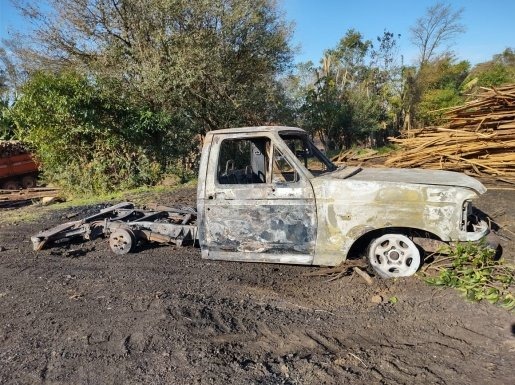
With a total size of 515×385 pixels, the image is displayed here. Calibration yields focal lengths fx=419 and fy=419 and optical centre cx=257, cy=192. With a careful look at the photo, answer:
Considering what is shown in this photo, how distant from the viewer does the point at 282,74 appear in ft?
57.7

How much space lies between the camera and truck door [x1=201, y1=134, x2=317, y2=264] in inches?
193

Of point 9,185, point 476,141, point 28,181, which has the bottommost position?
point 9,185

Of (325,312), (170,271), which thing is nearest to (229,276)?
(170,271)

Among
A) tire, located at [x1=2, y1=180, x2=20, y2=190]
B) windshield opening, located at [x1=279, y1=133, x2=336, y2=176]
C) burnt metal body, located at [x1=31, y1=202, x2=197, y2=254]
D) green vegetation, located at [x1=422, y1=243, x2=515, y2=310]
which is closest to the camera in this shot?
green vegetation, located at [x1=422, y1=243, x2=515, y2=310]

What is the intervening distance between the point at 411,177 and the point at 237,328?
2649 millimetres

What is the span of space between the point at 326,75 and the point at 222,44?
12450 millimetres

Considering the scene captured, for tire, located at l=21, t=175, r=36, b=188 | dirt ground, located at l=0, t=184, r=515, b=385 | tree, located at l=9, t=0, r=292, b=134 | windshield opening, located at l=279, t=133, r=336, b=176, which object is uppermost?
tree, located at l=9, t=0, r=292, b=134

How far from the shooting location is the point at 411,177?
491 cm

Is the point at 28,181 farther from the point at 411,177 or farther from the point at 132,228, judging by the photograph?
the point at 411,177

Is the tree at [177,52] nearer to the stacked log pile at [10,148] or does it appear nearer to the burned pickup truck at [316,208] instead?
the stacked log pile at [10,148]

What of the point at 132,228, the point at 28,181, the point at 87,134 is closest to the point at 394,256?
the point at 132,228

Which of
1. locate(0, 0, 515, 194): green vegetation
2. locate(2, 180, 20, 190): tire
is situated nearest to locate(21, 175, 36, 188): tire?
locate(2, 180, 20, 190): tire

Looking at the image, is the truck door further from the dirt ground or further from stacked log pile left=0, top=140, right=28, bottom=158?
stacked log pile left=0, top=140, right=28, bottom=158

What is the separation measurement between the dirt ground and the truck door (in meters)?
0.38
